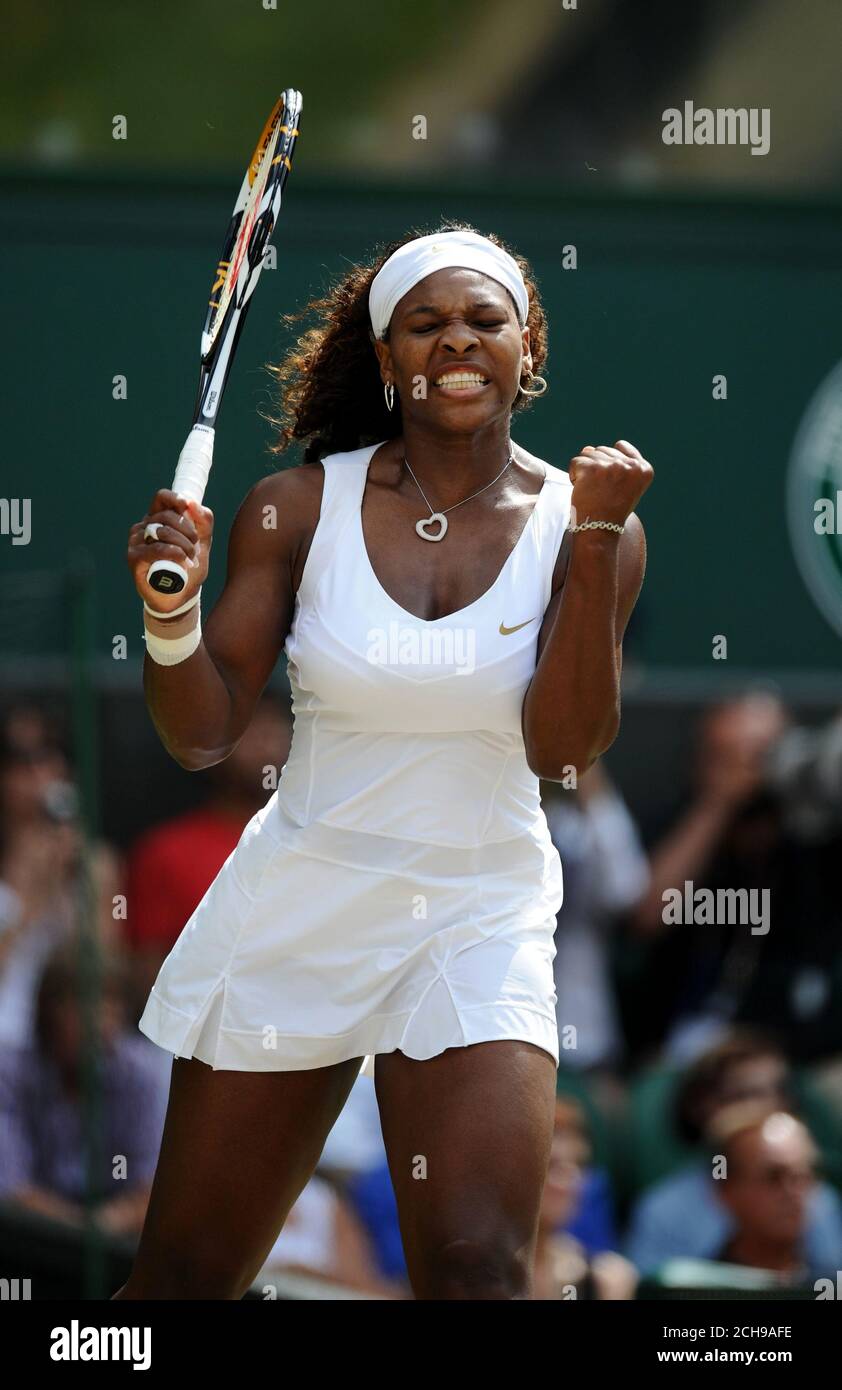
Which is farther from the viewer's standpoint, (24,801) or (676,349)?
(676,349)

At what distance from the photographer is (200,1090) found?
3.13 meters

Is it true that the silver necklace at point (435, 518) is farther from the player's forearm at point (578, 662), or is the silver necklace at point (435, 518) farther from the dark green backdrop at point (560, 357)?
the dark green backdrop at point (560, 357)

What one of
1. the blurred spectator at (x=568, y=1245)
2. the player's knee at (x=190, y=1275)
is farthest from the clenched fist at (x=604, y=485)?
the blurred spectator at (x=568, y=1245)

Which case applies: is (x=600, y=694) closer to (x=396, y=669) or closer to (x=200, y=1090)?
(x=396, y=669)

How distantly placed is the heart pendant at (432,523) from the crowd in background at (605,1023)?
183cm

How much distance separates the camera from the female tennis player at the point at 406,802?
118 inches

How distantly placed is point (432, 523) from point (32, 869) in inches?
89.8

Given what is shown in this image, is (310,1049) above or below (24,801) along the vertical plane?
below

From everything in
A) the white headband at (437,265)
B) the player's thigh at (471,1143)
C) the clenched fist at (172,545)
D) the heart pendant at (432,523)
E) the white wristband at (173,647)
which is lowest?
the player's thigh at (471,1143)

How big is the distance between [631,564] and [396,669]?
16.4 inches
